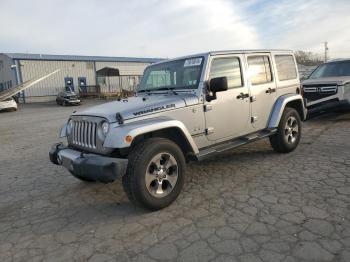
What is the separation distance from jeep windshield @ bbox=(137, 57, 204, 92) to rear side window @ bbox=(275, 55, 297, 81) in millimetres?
2045

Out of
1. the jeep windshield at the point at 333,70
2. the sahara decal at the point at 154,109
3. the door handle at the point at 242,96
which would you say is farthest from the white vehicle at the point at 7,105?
the sahara decal at the point at 154,109

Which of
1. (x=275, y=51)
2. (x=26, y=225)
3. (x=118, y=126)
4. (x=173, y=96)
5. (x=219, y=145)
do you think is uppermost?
(x=275, y=51)

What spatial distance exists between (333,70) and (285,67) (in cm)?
524

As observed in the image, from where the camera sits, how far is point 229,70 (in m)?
5.24

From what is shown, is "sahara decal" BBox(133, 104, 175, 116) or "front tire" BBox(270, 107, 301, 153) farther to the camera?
"front tire" BBox(270, 107, 301, 153)

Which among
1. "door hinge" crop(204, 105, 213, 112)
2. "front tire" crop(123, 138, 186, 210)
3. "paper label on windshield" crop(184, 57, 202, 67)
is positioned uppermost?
"paper label on windshield" crop(184, 57, 202, 67)

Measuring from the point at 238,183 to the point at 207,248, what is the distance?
185 centimetres

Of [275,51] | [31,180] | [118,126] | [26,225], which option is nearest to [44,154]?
[31,180]

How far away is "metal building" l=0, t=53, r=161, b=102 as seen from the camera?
3428 cm

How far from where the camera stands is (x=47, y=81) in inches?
1416

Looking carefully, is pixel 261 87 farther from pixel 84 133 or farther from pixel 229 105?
pixel 84 133

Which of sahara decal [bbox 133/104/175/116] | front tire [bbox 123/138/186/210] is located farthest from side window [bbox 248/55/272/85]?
front tire [bbox 123/138/186/210]

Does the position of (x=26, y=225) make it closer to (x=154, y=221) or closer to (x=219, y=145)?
(x=154, y=221)

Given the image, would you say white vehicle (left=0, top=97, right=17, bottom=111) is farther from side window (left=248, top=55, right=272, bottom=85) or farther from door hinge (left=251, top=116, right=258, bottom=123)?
door hinge (left=251, top=116, right=258, bottom=123)
